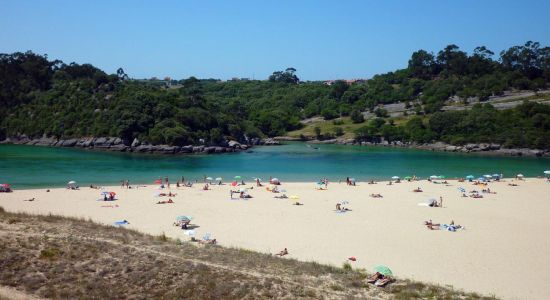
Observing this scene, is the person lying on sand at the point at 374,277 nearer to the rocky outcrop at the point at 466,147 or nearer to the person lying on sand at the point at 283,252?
the person lying on sand at the point at 283,252

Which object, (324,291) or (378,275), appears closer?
(324,291)

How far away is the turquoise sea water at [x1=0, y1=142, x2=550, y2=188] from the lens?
43562mm

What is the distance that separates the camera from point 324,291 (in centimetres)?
1152

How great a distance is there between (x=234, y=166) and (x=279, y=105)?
7520 centimetres

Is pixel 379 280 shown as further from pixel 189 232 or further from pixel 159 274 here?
pixel 189 232

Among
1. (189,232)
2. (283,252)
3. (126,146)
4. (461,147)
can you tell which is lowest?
(283,252)

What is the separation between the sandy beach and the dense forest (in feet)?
140

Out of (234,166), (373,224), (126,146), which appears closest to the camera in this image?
(373,224)

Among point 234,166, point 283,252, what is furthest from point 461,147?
point 283,252

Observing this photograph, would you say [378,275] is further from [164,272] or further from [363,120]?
[363,120]

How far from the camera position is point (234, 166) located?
54844 millimetres

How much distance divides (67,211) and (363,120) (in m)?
89.0

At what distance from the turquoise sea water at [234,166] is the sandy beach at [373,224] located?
861 cm

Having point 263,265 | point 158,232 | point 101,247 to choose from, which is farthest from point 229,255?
point 158,232
